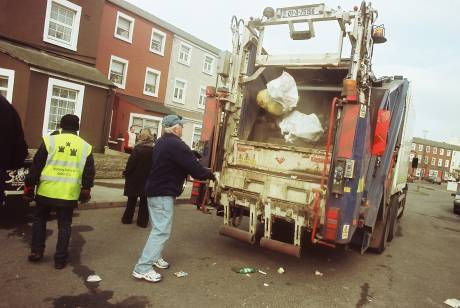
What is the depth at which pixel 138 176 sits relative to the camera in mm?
6539

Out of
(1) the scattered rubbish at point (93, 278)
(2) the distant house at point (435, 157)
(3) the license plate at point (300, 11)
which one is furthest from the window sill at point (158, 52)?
(2) the distant house at point (435, 157)

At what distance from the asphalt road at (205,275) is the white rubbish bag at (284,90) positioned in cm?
220

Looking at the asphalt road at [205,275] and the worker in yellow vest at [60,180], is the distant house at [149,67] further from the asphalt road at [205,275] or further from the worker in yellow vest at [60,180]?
the worker in yellow vest at [60,180]

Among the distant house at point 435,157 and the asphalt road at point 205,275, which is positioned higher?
the distant house at point 435,157

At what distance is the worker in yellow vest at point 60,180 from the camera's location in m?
3.93

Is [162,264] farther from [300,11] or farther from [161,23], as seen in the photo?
[161,23]

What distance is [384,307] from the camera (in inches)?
160

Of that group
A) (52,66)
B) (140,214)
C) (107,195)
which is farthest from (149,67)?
(140,214)

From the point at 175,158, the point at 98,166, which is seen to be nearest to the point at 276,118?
the point at 175,158

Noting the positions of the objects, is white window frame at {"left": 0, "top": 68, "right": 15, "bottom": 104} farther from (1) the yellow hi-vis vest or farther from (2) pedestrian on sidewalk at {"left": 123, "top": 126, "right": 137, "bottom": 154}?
(1) the yellow hi-vis vest

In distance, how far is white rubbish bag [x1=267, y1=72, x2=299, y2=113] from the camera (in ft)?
16.6

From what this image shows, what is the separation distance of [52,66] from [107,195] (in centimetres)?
698

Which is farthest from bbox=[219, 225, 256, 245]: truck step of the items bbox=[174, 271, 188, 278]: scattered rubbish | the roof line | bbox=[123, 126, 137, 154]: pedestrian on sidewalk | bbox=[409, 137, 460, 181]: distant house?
bbox=[409, 137, 460, 181]: distant house

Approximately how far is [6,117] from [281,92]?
327cm
